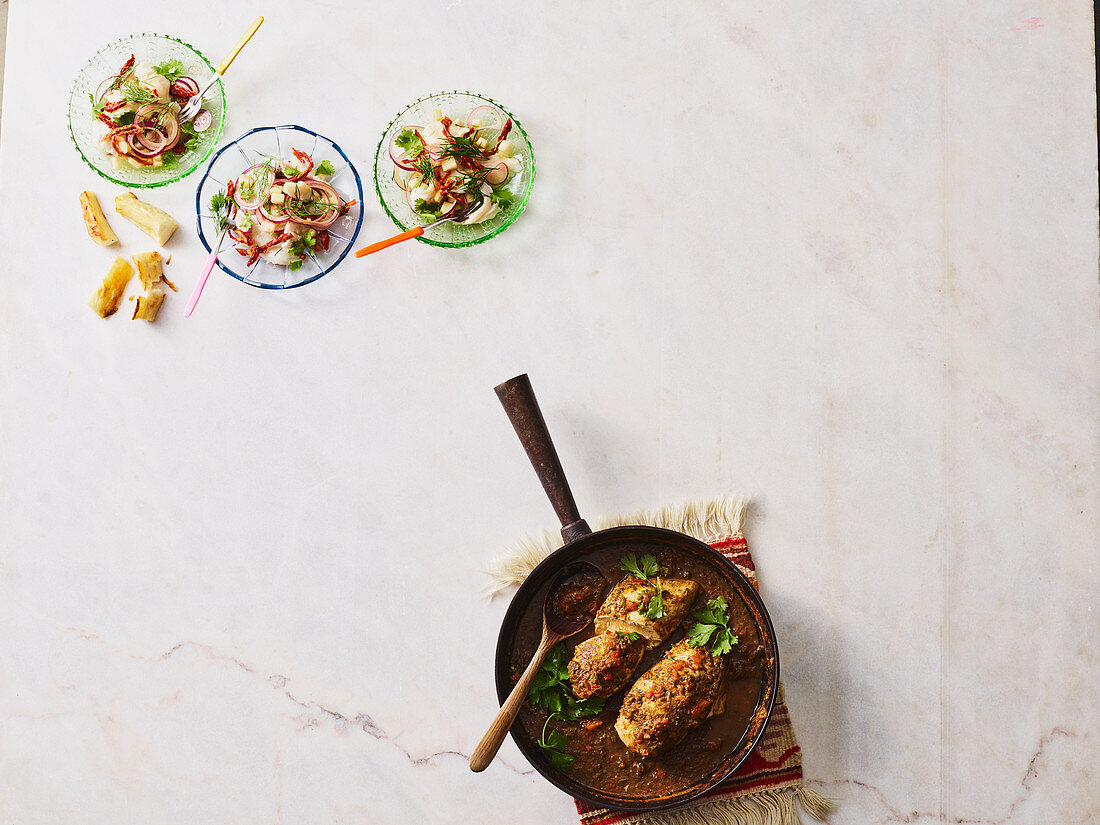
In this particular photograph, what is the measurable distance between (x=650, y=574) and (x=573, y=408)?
0.41 m

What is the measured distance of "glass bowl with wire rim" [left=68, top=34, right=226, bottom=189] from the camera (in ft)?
6.48

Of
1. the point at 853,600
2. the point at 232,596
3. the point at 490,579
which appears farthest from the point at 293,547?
the point at 853,600

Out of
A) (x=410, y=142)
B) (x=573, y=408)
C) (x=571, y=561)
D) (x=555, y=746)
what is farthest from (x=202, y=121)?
(x=555, y=746)

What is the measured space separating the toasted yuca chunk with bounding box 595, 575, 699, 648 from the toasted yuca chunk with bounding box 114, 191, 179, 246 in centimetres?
128

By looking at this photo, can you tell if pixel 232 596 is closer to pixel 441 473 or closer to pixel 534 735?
pixel 441 473

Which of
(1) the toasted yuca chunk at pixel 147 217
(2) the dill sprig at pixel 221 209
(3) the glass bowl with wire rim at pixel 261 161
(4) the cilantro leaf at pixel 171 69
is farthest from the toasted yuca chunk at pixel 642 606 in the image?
(4) the cilantro leaf at pixel 171 69

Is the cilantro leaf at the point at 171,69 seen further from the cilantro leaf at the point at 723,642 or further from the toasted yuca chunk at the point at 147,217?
the cilantro leaf at the point at 723,642

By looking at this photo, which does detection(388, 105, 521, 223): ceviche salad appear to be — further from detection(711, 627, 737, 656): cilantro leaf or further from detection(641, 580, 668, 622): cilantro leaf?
detection(711, 627, 737, 656): cilantro leaf

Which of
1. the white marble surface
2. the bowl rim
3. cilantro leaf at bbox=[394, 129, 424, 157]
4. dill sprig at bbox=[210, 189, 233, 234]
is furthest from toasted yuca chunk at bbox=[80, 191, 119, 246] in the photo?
the bowl rim

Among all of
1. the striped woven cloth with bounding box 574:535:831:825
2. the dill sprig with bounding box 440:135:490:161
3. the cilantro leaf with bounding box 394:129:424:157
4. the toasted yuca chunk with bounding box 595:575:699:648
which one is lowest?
the striped woven cloth with bounding box 574:535:831:825

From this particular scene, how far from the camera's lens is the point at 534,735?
1812 millimetres

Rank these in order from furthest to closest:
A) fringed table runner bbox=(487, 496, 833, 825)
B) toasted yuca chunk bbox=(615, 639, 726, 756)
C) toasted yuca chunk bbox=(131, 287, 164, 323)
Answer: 1. toasted yuca chunk bbox=(131, 287, 164, 323)
2. fringed table runner bbox=(487, 496, 833, 825)
3. toasted yuca chunk bbox=(615, 639, 726, 756)

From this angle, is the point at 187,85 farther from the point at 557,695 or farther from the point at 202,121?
the point at 557,695

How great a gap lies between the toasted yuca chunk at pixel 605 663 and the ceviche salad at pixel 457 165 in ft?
3.07
